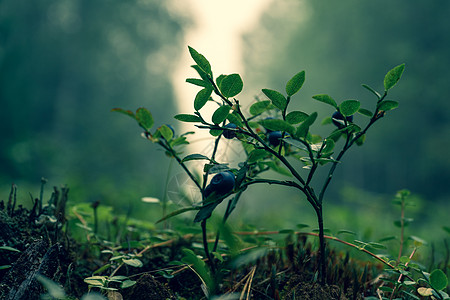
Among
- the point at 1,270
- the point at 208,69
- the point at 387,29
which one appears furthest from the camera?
the point at 387,29

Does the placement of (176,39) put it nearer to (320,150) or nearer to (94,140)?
(94,140)

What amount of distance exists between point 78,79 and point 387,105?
65.0ft

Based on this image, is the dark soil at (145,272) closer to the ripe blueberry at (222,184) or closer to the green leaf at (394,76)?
the ripe blueberry at (222,184)

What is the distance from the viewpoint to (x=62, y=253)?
1117 mm

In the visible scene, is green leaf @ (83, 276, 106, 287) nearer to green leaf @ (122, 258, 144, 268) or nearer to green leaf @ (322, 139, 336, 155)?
green leaf @ (122, 258, 144, 268)

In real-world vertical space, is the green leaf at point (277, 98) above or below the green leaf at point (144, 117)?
above

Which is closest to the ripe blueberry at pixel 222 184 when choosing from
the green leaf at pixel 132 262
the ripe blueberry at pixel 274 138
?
the ripe blueberry at pixel 274 138

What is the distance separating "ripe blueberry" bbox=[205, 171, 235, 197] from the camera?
0.81m

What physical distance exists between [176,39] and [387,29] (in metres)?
14.2

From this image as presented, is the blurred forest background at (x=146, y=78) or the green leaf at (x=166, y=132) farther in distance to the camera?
the blurred forest background at (x=146, y=78)

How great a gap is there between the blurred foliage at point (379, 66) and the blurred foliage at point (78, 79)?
9.84 metres

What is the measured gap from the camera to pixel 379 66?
18.8m

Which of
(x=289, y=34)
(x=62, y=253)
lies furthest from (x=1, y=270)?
(x=289, y=34)

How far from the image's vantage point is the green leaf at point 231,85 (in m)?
0.80
